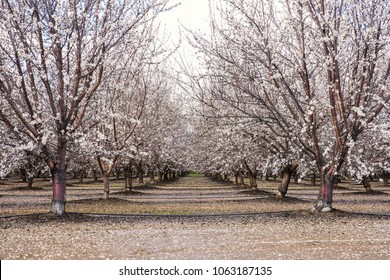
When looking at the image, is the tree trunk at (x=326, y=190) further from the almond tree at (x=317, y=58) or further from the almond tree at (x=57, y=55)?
the almond tree at (x=57, y=55)

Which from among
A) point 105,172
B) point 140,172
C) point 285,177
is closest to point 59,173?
point 105,172

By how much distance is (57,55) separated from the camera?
63.7ft

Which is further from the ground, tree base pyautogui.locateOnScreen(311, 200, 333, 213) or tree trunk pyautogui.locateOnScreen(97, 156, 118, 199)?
tree trunk pyautogui.locateOnScreen(97, 156, 118, 199)

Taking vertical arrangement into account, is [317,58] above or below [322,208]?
above

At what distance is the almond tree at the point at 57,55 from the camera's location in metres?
18.6

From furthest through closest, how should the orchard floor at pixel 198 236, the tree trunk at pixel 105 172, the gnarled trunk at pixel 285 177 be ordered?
the gnarled trunk at pixel 285 177 → the tree trunk at pixel 105 172 → the orchard floor at pixel 198 236

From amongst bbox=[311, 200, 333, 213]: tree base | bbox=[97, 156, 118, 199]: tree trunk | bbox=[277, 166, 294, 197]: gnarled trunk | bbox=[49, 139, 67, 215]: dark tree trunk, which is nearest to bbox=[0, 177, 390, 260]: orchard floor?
bbox=[311, 200, 333, 213]: tree base

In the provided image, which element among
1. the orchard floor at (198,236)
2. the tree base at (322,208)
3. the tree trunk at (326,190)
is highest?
the tree trunk at (326,190)

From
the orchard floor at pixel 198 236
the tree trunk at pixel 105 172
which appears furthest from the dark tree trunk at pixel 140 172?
the orchard floor at pixel 198 236

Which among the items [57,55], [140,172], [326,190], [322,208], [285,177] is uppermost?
[57,55]

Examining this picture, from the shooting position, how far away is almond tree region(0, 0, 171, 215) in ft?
61.2

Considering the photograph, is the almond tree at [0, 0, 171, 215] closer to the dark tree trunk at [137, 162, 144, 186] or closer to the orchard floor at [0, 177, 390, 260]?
the orchard floor at [0, 177, 390, 260]

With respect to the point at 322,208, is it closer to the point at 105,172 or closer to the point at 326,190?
the point at 326,190

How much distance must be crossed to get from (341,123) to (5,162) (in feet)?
46.6
